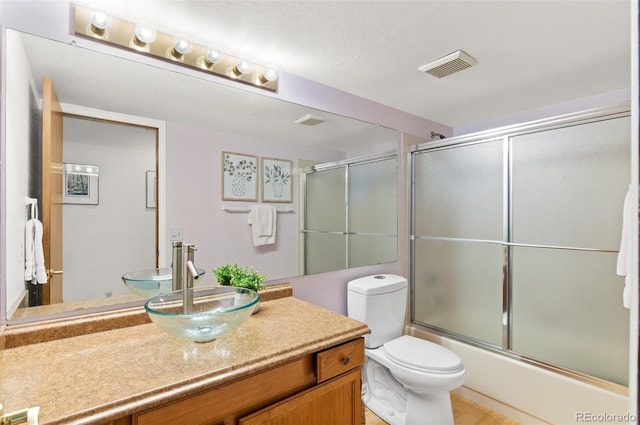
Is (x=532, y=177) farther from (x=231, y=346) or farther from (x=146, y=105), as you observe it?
(x=146, y=105)

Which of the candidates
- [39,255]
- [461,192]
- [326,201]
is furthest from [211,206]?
[461,192]

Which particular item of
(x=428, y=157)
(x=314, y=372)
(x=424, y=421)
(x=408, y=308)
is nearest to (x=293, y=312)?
(x=314, y=372)

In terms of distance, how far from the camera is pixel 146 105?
1.45 metres

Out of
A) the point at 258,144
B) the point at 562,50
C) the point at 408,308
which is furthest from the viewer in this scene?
the point at 408,308

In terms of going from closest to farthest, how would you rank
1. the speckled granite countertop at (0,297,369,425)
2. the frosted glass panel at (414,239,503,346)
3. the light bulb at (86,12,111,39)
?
the speckled granite countertop at (0,297,369,425)
the light bulb at (86,12,111,39)
the frosted glass panel at (414,239,503,346)

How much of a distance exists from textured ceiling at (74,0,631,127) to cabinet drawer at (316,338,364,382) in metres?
1.37

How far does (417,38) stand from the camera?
1.56 m

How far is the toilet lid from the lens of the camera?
5.81 ft

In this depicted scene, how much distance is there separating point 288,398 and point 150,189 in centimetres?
104

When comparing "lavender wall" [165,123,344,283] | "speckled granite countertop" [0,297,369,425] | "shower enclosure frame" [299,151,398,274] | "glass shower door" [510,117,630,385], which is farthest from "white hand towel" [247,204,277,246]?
"glass shower door" [510,117,630,385]

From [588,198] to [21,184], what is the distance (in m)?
2.72

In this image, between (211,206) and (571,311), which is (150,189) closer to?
(211,206)

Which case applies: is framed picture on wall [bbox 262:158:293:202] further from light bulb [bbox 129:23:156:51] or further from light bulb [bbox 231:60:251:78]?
light bulb [bbox 129:23:156:51]

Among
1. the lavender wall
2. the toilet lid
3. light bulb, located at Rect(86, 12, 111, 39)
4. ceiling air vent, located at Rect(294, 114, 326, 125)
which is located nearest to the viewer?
light bulb, located at Rect(86, 12, 111, 39)
